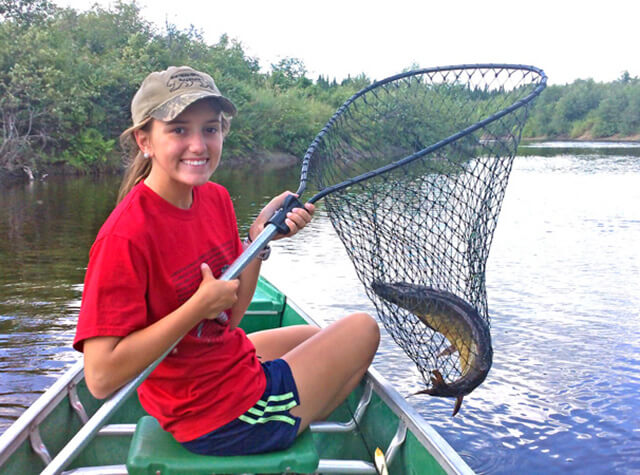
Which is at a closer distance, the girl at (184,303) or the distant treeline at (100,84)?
the girl at (184,303)

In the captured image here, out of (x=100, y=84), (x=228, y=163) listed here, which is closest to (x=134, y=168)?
(x=100, y=84)

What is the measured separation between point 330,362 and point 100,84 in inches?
1102

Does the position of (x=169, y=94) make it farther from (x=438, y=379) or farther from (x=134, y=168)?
(x=438, y=379)

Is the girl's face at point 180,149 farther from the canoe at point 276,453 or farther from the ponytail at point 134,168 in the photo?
the canoe at point 276,453

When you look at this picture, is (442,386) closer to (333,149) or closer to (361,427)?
(361,427)

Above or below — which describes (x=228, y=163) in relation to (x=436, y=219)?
below

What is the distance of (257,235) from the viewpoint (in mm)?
2602

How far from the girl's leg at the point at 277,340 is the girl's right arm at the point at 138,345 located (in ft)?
3.27

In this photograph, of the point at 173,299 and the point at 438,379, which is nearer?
the point at 173,299

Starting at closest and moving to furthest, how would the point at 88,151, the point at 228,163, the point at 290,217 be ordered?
the point at 290,217
the point at 88,151
the point at 228,163

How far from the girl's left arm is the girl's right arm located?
0.54 meters

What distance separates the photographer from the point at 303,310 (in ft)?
14.5

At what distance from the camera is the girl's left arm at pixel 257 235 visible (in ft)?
8.18

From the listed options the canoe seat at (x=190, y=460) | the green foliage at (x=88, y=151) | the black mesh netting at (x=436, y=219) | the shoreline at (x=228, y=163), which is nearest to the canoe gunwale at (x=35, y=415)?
the canoe seat at (x=190, y=460)
